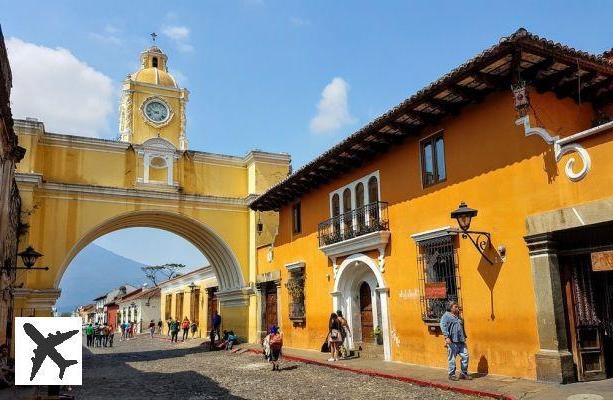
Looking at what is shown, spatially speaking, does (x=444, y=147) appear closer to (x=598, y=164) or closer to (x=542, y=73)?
(x=542, y=73)

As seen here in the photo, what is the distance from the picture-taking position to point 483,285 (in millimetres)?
10594

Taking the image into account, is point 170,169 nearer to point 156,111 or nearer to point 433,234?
point 156,111

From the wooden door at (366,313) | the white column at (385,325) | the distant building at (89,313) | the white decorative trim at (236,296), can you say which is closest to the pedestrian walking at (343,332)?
the wooden door at (366,313)

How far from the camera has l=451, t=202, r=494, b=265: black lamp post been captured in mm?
10180

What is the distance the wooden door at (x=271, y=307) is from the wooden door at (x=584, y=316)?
13.4 metres

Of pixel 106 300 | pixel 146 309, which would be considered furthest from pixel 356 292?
pixel 106 300

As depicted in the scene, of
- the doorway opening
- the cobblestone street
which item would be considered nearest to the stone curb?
the cobblestone street

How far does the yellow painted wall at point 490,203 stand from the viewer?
30.8 feet

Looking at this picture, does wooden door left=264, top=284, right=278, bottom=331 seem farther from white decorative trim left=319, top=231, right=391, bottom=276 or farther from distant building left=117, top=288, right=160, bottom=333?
distant building left=117, top=288, right=160, bottom=333

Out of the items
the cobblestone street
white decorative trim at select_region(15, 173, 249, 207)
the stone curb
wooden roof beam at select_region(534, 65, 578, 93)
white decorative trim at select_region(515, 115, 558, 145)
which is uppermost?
white decorative trim at select_region(15, 173, 249, 207)

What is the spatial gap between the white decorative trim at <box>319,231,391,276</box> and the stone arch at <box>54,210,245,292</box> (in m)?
8.63

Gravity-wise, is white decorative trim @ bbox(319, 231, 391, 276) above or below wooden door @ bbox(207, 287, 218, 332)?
above

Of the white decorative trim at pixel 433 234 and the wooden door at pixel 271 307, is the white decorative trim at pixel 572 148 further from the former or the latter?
the wooden door at pixel 271 307

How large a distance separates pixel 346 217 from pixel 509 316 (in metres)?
6.51
